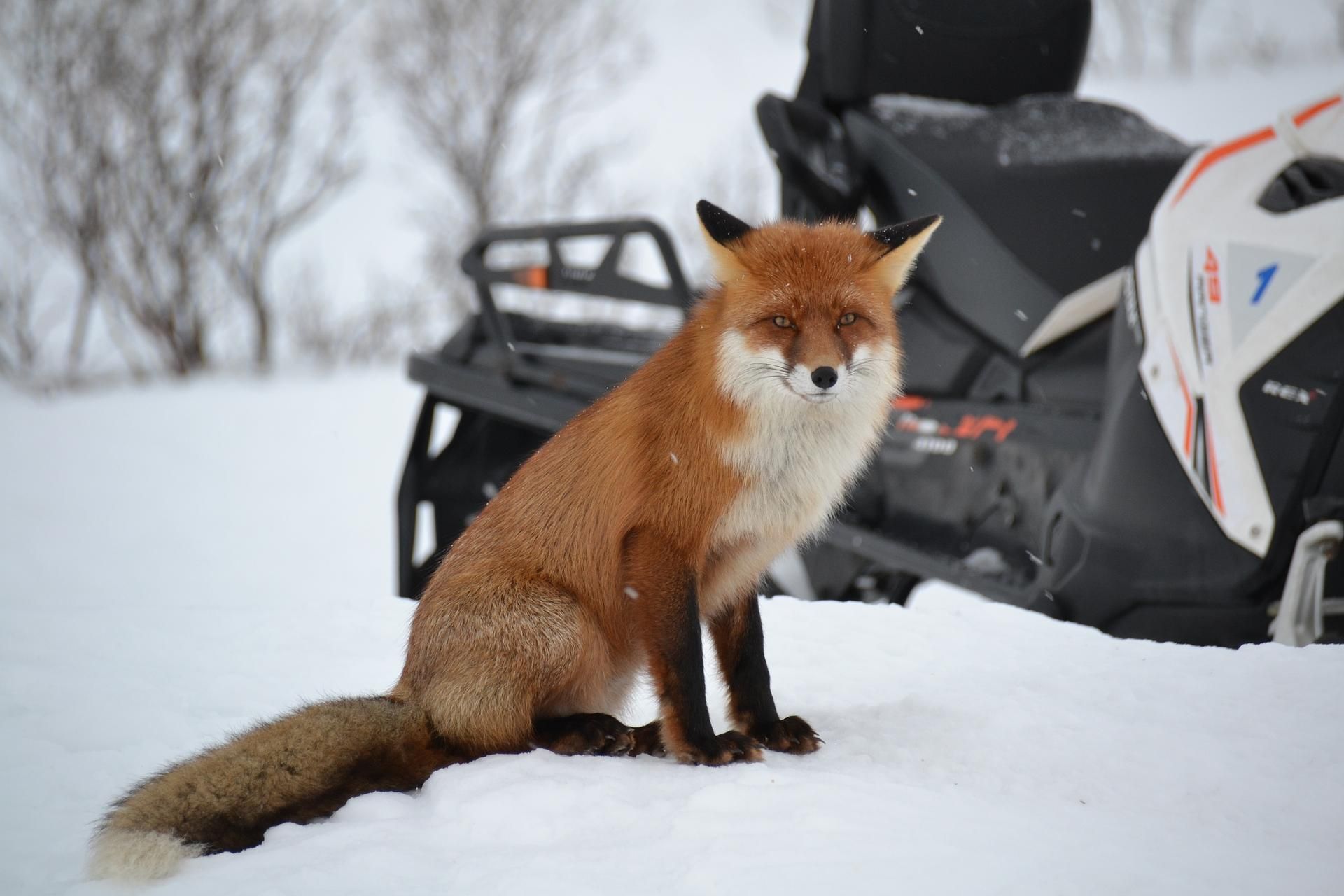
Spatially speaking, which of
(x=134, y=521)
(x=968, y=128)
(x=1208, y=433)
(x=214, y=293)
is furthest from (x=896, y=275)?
(x=214, y=293)

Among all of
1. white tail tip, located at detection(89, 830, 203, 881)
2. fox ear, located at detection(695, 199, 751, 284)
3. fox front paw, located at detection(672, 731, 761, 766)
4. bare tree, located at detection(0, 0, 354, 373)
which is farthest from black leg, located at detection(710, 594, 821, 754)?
bare tree, located at detection(0, 0, 354, 373)

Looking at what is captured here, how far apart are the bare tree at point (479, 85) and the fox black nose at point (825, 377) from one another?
33.4 ft

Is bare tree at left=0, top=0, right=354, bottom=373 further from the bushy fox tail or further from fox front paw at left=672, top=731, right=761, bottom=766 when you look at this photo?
fox front paw at left=672, top=731, right=761, bottom=766

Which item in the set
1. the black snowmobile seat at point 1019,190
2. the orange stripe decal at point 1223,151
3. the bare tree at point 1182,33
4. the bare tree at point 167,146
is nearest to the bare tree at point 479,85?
the bare tree at point 167,146

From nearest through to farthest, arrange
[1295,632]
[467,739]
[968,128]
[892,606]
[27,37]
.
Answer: [467,739] → [1295,632] → [892,606] → [968,128] → [27,37]

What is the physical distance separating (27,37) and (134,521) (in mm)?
5876

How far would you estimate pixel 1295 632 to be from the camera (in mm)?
2080

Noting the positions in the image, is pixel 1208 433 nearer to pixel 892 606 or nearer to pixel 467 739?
pixel 892 606

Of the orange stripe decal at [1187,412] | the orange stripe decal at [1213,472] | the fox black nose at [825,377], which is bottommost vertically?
the orange stripe decal at [1213,472]

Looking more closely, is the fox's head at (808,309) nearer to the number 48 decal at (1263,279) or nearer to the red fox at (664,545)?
the red fox at (664,545)

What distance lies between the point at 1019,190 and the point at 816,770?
1929 mm

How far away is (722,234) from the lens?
1.81 meters

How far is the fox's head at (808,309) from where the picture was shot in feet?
5.46

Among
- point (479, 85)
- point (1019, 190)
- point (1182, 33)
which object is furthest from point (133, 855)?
point (1182, 33)
